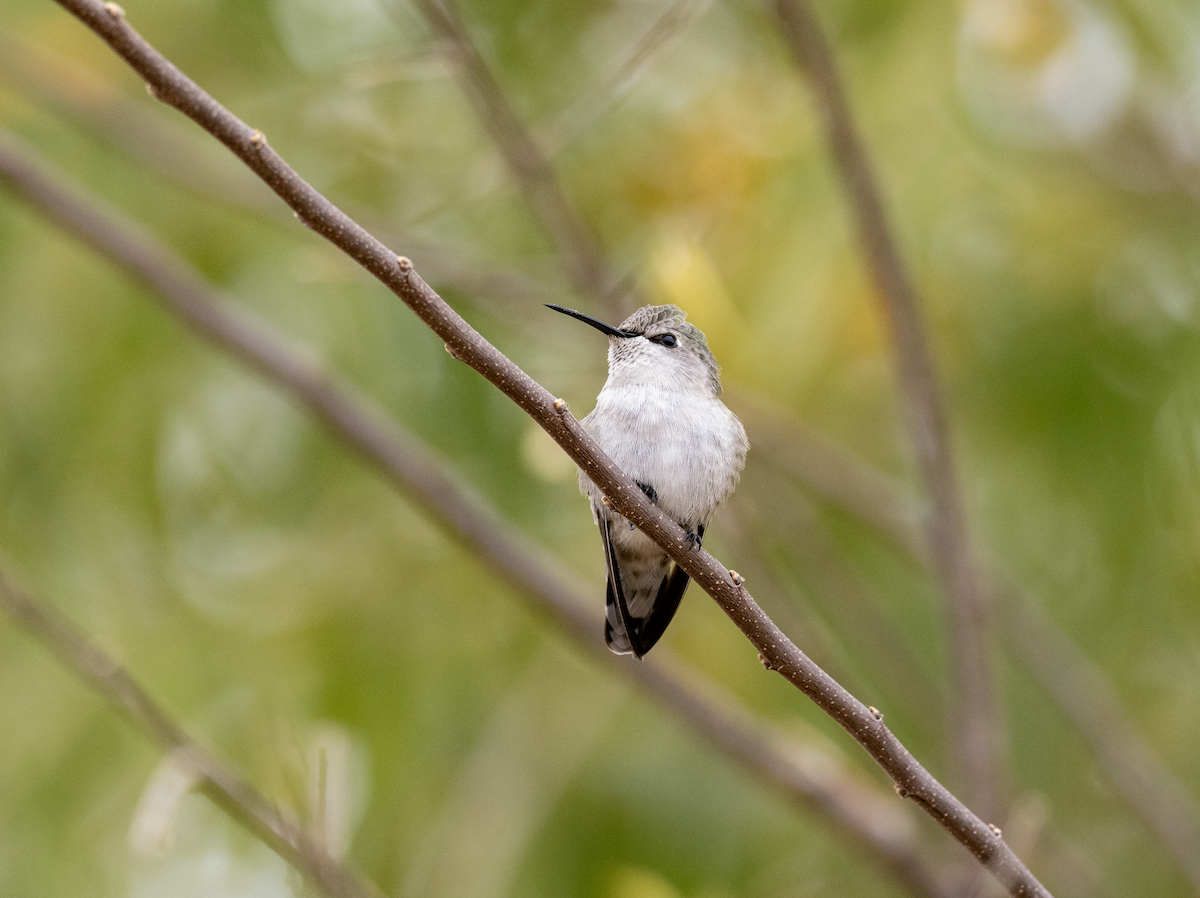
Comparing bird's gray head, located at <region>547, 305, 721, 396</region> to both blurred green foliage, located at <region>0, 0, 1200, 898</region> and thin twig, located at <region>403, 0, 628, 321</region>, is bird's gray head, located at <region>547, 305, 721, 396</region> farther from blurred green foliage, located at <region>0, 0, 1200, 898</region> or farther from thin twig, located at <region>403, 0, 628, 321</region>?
blurred green foliage, located at <region>0, 0, 1200, 898</region>

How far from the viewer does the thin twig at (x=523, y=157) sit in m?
3.28

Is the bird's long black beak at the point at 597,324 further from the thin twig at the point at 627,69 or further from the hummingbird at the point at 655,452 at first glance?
the thin twig at the point at 627,69

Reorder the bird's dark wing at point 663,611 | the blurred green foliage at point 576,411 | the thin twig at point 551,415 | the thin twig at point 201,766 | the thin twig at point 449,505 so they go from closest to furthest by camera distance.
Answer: the thin twig at point 551,415
the thin twig at point 201,766
the bird's dark wing at point 663,611
the thin twig at point 449,505
the blurred green foliage at point 576,411

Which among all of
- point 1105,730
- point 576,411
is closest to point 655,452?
point 576,411

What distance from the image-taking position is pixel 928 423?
367 cm

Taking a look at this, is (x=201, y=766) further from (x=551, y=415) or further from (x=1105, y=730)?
(x=1105, y=730)

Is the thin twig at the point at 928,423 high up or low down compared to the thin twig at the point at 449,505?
up

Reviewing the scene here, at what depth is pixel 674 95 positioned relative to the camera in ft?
17.0

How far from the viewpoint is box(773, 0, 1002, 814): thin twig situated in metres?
3.54

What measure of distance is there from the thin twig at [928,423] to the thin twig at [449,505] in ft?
1.42

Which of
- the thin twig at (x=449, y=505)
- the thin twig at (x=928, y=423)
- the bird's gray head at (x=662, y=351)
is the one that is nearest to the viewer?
the bird's gray head at (x=662, y=351)

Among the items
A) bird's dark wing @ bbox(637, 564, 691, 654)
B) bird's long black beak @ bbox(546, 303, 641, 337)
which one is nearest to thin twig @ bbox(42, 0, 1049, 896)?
bird's long black beak @ bbox(546, 303, 641, 337)

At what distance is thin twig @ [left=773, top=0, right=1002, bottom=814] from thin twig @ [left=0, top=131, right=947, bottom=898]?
43cm

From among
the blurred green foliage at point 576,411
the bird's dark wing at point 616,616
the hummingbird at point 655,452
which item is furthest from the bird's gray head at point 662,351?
the blurred green foliage at point 576,411
